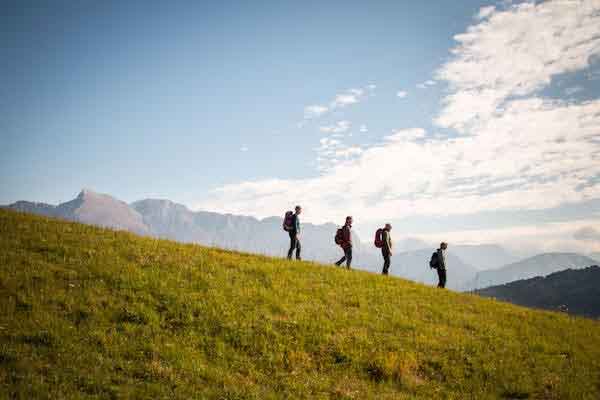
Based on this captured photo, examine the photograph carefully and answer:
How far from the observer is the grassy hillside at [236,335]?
8844mm

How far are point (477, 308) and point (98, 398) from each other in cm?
1634

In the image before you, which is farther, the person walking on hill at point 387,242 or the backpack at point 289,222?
the person walking on hill at point 387,242

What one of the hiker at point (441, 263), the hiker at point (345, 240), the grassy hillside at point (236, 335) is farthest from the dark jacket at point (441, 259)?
the hiker at point (345, 240)

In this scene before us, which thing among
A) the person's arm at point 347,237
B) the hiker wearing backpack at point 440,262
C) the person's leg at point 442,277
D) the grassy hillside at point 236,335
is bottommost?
the grassy hillside at point 236,335

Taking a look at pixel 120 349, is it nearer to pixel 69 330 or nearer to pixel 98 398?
pixel 69 330

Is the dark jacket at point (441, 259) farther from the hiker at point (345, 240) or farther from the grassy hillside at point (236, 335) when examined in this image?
the hiker at point (345, 240)

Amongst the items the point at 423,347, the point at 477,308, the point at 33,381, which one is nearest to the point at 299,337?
the point at 423,347

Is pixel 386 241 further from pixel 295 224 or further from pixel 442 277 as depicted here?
pixel 295 224

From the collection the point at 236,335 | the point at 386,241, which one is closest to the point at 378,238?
the point at 386,241

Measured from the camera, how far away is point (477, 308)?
59.4 ft

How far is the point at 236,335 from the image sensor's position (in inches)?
451

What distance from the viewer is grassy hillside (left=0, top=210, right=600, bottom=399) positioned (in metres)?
8.84

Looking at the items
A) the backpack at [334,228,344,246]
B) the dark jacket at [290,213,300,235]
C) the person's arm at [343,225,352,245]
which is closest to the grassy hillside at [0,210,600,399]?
the dark jacket at [290,213,300,235]

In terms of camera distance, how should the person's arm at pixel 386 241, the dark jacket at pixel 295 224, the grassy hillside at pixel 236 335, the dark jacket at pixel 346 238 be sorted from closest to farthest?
the grassy hillside at pixel 236 335
the dark jacket at pixel 295 224
the dark jacket at pixel 346 238
the person's arm at pixel 386 241
